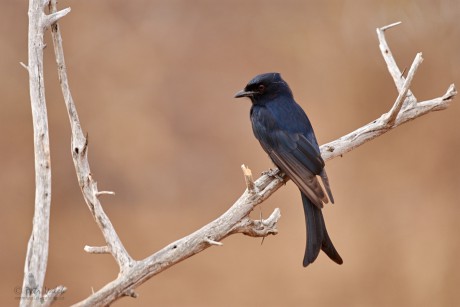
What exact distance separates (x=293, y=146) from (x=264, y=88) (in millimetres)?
508

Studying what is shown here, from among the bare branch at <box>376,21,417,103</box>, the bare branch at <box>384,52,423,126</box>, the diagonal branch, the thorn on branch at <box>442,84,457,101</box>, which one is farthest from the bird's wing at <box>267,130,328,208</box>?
the thorn on branch at <box>442,84,457,101</box>

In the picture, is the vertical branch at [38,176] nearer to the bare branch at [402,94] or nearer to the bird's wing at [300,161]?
the bird's wing at [300,161]

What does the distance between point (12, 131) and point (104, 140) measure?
78 centimetres

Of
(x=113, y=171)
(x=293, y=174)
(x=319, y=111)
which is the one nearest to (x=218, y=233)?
(x=293, y=174)

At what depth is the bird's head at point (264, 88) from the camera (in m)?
4.47

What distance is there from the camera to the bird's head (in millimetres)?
4469

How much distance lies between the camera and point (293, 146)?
162 inches

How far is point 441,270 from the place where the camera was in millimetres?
7035

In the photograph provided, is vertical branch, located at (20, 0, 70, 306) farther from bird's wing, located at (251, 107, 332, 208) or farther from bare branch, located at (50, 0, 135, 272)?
bird's wing, located at (251, 107, 332, 208)

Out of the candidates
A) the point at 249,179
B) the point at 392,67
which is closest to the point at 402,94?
the point at 392,67

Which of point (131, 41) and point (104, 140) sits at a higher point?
point (131, 41)

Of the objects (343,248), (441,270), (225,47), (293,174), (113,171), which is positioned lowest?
(441,270)

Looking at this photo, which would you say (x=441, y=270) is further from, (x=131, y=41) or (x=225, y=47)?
(x=131, y=41)

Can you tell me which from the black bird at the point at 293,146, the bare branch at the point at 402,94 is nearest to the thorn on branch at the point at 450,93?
the bare branch at the point at 402,94
